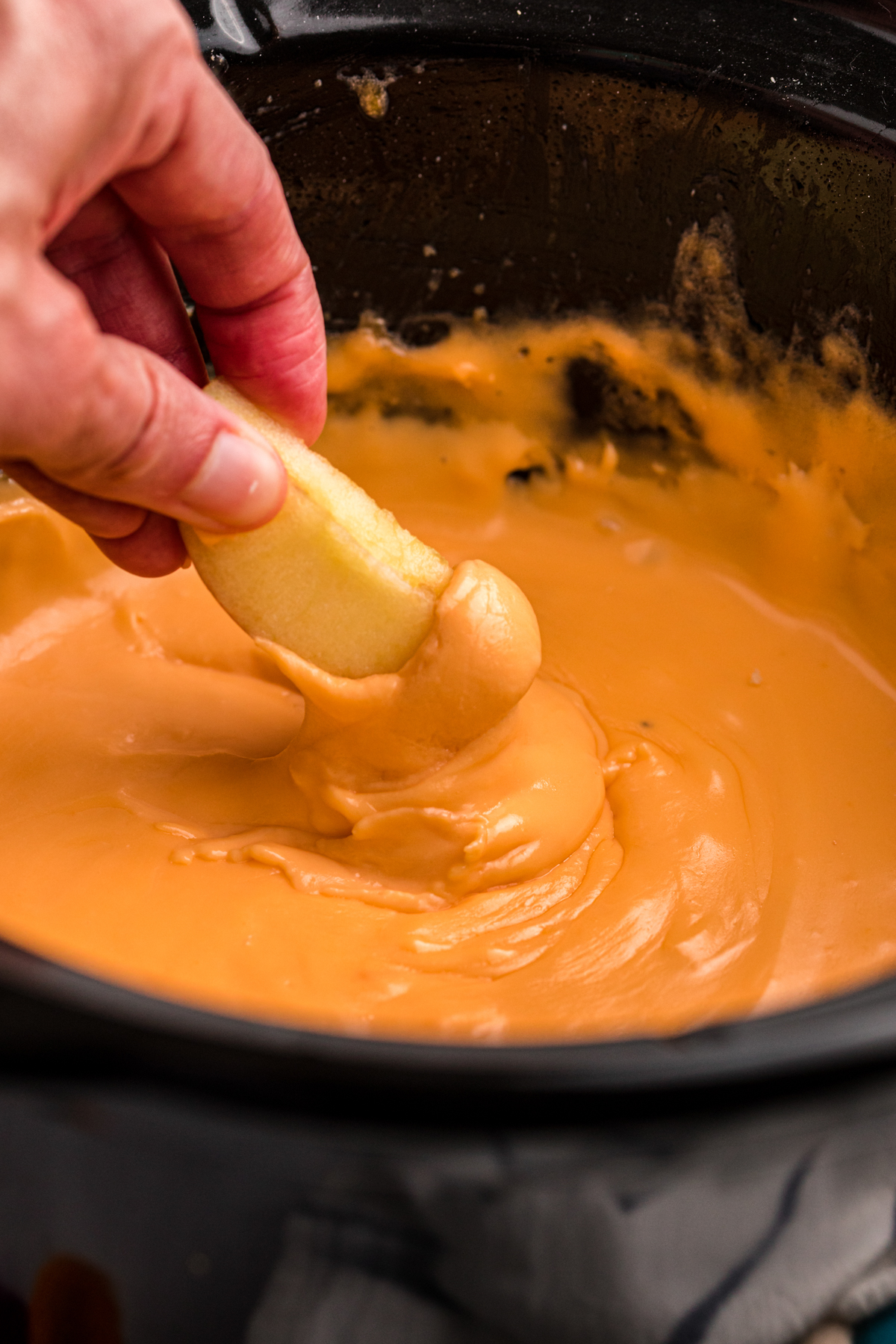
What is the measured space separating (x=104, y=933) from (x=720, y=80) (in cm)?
106

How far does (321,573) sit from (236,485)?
5.3 inches

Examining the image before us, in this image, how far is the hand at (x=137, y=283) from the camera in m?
0.75

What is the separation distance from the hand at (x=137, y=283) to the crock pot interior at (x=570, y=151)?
1.14ft

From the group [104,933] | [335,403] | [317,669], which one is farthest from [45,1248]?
[335,403]

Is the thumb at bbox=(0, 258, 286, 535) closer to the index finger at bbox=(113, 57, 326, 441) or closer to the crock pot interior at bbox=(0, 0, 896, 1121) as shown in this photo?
the index finger at bbox=(113, 57, 326, 441)

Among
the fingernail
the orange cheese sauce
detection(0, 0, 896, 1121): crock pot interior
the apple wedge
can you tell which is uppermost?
detection(0, 0, 896, 1121): crock pot interior

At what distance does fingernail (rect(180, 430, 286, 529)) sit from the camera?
0.87 meters

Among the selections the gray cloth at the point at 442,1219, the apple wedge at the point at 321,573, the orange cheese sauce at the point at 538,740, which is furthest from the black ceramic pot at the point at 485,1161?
the apple wedge at the point at 321,573

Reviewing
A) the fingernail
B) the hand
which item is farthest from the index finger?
the fingernail

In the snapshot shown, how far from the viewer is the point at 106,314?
1.11 meters

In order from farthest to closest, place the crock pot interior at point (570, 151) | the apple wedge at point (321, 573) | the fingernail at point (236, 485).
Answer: the crock pot interior at point (570, 151)
the apple wedge at point (321, 573)
the fingernail at point (236, 485)

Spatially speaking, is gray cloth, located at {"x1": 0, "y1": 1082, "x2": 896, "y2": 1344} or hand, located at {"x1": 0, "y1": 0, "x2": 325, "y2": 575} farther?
hand, located at {"x1": 0, "y1": 0, "x2": 325, "y2": 575}

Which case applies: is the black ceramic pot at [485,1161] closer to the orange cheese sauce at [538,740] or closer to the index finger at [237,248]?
the orange cheese sauce at [538,740]

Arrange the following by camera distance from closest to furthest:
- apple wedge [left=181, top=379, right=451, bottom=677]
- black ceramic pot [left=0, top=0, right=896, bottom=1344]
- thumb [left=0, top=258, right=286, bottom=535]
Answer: black ceramic pot [left=0, top=0, right=896, bottom=1344] < thumb [left=0, top=258, right=286, bottom=535] < apple wedge [left=181, top=379, right=451, bottom=677]
